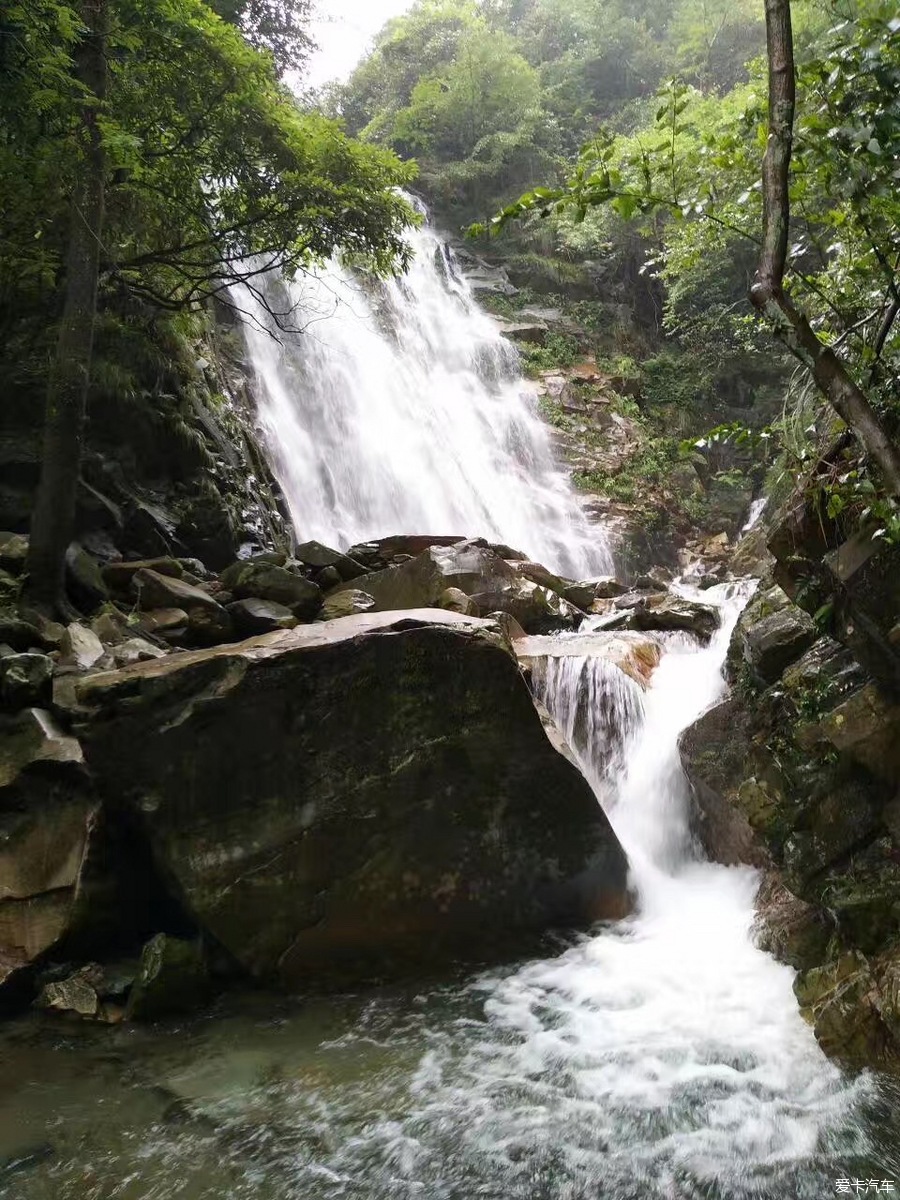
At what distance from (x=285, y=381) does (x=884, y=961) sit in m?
14.2

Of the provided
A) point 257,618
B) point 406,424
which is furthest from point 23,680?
point 406,424

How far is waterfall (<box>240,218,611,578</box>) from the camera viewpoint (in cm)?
1438

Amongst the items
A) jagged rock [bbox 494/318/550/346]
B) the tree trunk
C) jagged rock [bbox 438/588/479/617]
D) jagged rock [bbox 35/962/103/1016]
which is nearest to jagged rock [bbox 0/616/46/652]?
the tree trunk

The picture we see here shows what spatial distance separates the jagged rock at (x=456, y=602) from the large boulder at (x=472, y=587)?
4 cm

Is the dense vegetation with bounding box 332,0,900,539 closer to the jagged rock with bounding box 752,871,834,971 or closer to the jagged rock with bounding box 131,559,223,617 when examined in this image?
the jagged rock with bounding box 752,871,834,971

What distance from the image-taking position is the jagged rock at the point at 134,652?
6.02 m

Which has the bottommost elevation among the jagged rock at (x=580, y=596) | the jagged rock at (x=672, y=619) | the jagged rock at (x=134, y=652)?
the jagged rock at (x=672, y=619)

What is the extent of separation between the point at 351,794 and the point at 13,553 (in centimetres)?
406

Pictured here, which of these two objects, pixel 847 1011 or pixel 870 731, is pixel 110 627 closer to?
pixel 870 731

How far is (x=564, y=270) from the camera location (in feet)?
79.8

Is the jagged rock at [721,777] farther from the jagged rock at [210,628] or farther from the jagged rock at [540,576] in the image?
the jagged rock at [540,576]

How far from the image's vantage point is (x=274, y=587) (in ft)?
25.7

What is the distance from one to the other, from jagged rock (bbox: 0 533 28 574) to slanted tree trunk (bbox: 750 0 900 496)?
21.0ft

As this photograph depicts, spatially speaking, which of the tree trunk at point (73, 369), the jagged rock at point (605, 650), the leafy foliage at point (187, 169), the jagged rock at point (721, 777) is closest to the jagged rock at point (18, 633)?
the tree trunk at point (73, 369)
